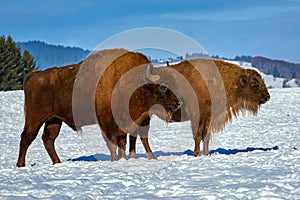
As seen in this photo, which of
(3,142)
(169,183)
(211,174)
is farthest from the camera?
(3,142)

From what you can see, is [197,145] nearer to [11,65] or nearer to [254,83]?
[254,83]

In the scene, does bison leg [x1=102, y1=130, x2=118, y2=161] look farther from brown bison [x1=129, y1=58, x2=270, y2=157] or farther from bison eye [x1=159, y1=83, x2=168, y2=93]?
bison eye [x1=159, y1=83, x2=168, y2=93]

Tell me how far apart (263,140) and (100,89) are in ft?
24.4

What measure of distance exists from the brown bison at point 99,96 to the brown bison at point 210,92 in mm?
601

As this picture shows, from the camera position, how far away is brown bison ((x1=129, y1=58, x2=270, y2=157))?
11477 mm

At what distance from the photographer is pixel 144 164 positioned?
949cm

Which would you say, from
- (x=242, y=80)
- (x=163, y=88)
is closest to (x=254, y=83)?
(x=242, y=80)

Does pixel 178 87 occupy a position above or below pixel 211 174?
above

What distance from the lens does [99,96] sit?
428 inches

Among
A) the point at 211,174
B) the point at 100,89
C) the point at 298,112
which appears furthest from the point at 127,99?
the point at 298,112

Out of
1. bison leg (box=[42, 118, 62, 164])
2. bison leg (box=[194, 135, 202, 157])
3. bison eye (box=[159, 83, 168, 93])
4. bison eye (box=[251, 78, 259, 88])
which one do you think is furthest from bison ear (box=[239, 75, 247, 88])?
bison leg (box=[42, 118, 62, 164])

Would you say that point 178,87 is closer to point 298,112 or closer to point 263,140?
point 263,140

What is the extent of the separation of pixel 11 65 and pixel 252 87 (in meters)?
52.7

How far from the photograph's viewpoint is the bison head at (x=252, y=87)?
1220 centimetres
